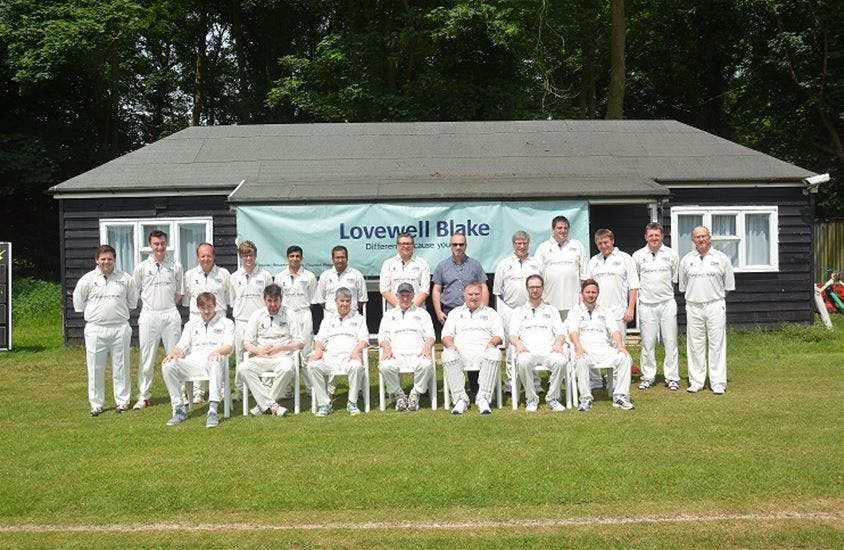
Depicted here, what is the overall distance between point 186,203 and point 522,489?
10926mm

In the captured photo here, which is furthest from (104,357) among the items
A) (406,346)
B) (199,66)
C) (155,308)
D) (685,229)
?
(199,66)

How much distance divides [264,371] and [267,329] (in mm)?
419

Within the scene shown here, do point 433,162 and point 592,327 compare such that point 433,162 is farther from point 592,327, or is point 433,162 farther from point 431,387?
point 431,387

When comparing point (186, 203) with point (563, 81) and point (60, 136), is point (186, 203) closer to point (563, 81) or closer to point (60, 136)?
point (60, 136)

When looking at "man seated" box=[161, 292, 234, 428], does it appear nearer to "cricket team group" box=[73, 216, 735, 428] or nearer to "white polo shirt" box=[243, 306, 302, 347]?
"cricket team group" box=[73, 216, 735, 428]

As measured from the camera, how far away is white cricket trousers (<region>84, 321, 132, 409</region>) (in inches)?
368

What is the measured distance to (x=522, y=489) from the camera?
6.00m

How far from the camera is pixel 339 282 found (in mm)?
10227

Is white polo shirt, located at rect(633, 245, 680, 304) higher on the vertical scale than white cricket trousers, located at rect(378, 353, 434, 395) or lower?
higher

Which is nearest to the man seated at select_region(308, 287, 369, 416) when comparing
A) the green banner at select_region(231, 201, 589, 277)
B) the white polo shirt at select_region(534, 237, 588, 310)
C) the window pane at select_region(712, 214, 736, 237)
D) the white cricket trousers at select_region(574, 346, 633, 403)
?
the white cricket trousers at select_region(574, 346, 633, 403)

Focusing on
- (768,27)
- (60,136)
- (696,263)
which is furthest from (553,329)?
(60,136)

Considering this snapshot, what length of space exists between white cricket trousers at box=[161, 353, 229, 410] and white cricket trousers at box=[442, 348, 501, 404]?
210 centimetres

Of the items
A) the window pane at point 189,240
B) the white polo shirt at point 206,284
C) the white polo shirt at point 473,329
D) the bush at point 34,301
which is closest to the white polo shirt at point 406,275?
the white polo shirt at point 473,329

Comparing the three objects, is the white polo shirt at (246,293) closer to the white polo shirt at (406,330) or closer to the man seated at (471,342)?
the white polo shirt at (406,330)
